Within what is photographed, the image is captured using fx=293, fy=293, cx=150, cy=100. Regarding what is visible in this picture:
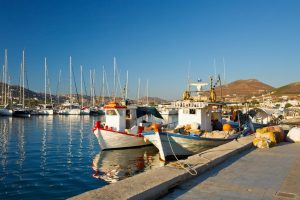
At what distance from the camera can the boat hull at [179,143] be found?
17328 millimetres

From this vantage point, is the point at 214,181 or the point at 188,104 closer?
the point at 214,181

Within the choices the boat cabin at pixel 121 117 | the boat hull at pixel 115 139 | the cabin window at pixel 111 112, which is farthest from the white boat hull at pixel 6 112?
the boat hull at pixel 115 139

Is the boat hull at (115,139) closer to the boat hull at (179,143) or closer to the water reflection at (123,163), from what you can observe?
the water reflection at (123,163)

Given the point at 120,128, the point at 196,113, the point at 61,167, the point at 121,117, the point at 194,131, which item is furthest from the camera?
the point at 121,117

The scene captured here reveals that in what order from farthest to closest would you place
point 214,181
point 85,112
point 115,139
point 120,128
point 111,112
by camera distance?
1. point 85,112
2. point 111,112
3. point 120,128
4. point 115,139
5. point 214,181

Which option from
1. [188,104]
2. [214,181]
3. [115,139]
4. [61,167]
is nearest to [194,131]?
[188,104]

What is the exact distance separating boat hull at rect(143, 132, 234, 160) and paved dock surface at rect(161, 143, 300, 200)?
639 cm

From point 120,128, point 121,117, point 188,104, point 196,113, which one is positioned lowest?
point 120,128

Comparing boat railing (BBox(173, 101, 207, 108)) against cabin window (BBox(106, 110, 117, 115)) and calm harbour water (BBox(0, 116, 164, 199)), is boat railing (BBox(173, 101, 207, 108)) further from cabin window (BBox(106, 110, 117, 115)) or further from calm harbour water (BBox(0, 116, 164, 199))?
cabin window (BBox(106, 110, 117, 115))

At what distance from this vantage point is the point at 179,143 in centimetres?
1755

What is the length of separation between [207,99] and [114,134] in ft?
24.7

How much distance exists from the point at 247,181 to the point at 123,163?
11.6 metres

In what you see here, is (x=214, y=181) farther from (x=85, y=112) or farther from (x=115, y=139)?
(x=85, y=112)

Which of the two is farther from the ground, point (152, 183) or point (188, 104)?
point (188, 104)
